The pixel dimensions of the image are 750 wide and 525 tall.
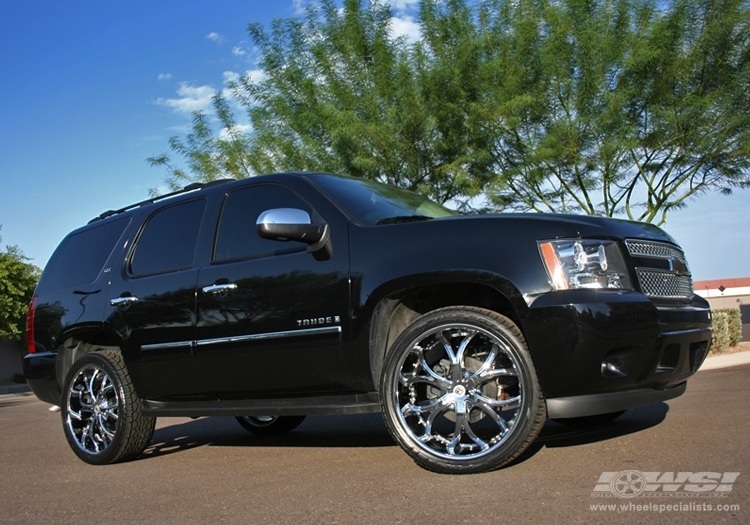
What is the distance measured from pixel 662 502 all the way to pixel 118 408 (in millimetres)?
3949

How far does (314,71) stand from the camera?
16969 millimetres

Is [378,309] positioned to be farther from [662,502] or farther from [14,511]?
[14,511]

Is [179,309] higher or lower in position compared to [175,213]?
lower

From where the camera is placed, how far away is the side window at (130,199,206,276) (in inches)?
220

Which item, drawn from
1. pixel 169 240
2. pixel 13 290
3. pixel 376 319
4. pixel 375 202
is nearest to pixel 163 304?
pixel 169 240

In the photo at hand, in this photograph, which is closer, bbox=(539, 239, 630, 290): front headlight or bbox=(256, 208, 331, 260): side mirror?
bbox=(539, 239, 630, 290): front headlight

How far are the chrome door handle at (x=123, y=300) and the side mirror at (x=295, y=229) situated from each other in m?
1.59

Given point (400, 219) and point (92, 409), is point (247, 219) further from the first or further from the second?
point (92, 409)

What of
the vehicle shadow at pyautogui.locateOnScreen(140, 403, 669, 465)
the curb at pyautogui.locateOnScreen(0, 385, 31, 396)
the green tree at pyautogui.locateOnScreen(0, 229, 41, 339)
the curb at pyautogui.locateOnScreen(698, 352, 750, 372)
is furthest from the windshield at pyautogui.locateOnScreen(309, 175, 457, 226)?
the green tree at pyautogui.locateOnScreen(0, 229, 41, 339)

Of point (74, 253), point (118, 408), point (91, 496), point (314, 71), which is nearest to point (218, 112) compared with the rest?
point (314, 71)

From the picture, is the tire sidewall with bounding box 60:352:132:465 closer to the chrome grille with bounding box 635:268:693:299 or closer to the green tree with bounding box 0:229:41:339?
the chrome grille with bounding box 635:268:693:299

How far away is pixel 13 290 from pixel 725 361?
26171 mm

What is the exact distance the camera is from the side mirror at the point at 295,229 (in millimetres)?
4547

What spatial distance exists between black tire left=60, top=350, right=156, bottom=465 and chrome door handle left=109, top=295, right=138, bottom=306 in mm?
411
